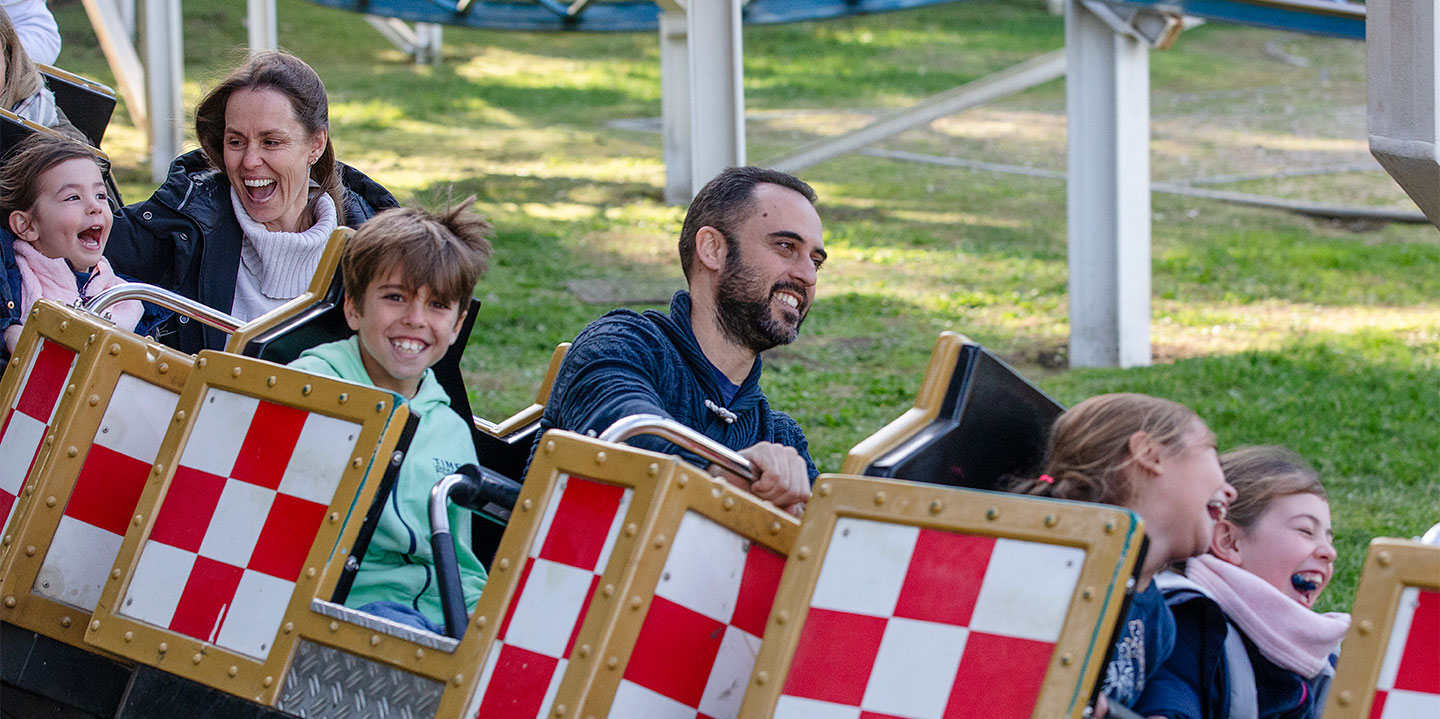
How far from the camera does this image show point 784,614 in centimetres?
174

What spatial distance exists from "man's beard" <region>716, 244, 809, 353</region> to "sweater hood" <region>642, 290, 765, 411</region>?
0.18ft

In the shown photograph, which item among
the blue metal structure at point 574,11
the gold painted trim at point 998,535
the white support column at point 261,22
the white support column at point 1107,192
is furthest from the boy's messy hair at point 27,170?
the blue metal structure at point 574,11

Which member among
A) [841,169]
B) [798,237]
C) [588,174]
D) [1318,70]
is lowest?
[798,237]

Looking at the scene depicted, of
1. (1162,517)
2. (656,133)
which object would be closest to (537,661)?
(1162,517)

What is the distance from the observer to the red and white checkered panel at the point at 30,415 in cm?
253

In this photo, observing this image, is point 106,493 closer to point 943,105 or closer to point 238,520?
point 238,520

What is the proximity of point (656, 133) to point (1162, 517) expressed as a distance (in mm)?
12221

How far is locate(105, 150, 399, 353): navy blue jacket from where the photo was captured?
315 centimetres

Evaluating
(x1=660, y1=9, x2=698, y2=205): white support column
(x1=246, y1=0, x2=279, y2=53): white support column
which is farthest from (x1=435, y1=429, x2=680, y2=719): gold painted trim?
(x1=660, y1=9, x2=698, y2=205): white support column

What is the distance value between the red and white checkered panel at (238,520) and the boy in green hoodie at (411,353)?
0.17m

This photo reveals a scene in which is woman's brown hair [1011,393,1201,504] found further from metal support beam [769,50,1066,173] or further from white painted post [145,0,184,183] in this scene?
white painted post [145,0,184,183]

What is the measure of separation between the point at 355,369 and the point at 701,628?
0.84 metres

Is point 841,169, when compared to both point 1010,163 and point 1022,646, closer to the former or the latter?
point 1010,163

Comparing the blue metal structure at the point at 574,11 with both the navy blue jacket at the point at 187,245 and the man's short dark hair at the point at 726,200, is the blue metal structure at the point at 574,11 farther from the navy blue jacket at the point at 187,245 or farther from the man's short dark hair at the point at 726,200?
the man's short dark hair at the point at 726,200
